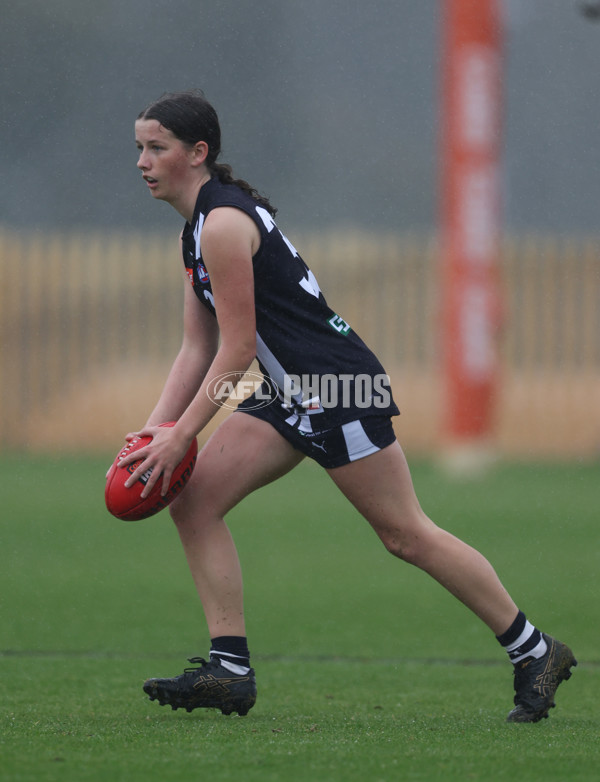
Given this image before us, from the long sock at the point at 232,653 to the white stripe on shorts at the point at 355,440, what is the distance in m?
0.64

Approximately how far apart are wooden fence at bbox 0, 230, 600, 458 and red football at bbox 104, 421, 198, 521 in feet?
36.0

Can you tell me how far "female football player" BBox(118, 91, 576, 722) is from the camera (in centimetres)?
378

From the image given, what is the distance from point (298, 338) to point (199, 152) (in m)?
0.59

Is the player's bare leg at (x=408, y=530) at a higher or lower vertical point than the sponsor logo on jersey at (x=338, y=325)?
lower

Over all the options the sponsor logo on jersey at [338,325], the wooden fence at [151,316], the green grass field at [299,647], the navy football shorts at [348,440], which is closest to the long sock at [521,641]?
the green grass field at [299,647]

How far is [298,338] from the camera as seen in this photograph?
12.7 ft

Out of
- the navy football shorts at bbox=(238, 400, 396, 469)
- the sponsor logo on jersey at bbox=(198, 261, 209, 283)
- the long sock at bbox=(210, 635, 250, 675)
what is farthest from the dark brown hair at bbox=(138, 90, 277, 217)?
the long sock at bbox=(210, 635, 250, 675)

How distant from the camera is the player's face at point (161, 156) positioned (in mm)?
3836

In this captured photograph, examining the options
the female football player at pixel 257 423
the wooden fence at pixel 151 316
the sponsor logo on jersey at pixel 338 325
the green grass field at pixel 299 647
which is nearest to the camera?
the green grass field at pixel 299 647

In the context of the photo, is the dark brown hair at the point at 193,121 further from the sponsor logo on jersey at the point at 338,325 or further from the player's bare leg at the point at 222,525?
the player's bare leg at the point at 222,525

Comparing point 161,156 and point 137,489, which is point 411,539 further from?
point 161,156

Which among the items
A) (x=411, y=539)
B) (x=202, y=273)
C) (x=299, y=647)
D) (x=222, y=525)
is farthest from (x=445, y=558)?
(x=299, y=647)

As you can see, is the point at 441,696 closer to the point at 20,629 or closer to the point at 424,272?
the point at 20,629

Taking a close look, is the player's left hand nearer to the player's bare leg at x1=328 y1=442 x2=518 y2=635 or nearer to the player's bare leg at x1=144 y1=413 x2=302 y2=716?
the player's bare leg at x1=144 y1=413 x2=302 y2=716
